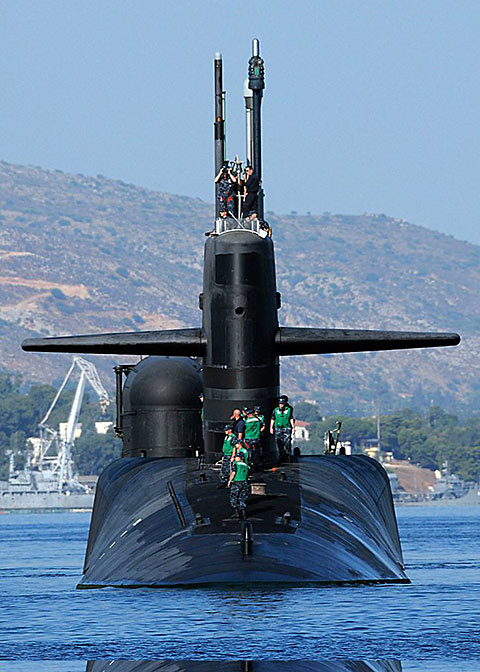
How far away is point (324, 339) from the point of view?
33.8 m

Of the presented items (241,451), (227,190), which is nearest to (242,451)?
(241,451)

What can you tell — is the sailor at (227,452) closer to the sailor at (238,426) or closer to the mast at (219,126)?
the sailor at (238,426)

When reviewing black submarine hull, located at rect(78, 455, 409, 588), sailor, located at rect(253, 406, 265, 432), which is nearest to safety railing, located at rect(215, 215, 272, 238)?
sailor, located at rect(253, 406, 265, 432)

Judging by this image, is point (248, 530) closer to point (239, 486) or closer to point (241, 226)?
point (239, 486)

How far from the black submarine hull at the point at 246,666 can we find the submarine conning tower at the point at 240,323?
35.5 feet

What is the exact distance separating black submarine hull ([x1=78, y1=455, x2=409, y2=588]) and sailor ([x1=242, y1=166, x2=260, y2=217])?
643cm

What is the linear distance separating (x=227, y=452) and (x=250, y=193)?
772 cm

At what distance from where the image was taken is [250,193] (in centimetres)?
3700

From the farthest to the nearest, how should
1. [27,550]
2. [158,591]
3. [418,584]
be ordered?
1. [27,550]
2. [418,584]
3. [158,591]

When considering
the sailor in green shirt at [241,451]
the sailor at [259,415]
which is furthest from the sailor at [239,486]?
the sailor at [259,415]

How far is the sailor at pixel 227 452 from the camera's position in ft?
105

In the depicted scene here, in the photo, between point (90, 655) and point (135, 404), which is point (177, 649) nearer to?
point (90, 655)

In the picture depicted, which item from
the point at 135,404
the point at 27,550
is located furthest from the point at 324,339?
the point at 27,550

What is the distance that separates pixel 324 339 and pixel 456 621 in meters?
7.45
